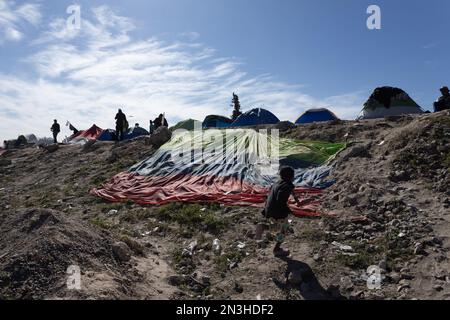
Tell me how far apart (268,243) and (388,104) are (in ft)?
42.4

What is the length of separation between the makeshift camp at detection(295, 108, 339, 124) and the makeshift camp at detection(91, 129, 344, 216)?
8.08m

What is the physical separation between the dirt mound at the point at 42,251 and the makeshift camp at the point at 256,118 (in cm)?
1590

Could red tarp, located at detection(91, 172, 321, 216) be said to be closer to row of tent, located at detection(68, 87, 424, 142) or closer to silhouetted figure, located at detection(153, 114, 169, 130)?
row of tent, located at detection(68, 87, 424, 142)

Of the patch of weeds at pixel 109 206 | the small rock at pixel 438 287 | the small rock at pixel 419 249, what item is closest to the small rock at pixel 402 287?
the small rock at pixel 438 287

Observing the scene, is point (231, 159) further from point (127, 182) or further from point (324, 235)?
point (324, 235)

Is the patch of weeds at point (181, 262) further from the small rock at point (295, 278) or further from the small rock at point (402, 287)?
the small rock at point (402, 287)

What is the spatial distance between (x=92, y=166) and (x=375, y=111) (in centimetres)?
1296

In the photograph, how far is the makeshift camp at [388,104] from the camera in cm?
1814

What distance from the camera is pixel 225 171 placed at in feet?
42.3

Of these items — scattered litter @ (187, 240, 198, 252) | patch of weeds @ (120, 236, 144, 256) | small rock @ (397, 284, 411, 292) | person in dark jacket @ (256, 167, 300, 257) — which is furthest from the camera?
scattered litter @ (187, 240, 198, 252)

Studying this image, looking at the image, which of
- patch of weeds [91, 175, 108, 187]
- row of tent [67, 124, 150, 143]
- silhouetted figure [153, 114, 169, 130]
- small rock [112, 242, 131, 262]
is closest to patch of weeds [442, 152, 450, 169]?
small rock [112, 242, 131, 262]

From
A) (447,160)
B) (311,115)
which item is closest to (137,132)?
(311,115)

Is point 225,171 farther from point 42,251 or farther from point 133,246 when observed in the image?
point 42,251

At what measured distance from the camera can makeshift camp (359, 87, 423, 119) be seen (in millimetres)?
18141
